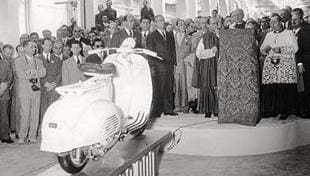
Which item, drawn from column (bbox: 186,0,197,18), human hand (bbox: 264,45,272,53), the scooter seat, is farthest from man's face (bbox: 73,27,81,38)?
column (bbox: 186,0,197,18)

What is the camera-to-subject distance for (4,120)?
6152mm

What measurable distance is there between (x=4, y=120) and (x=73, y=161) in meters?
3.67

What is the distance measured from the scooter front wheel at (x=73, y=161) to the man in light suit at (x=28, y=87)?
3307mm

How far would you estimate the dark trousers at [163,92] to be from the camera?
6664 mm

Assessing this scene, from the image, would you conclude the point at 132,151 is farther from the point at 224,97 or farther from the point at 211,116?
the point at 211,116

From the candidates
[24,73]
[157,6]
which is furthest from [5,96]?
[157,6]

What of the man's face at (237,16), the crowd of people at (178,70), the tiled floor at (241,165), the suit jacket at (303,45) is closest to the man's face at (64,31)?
the crowd of people at (178,70)

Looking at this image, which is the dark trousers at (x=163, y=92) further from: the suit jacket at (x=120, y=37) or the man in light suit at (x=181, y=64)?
the suit jacket at (x=120, y=37)

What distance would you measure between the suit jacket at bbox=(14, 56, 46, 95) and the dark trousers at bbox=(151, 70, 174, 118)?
1.72 meters

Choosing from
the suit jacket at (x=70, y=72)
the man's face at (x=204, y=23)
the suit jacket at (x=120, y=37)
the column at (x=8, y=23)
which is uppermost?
the column at (x=8, y=23)

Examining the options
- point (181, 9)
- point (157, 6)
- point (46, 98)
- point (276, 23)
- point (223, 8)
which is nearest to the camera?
point (276, 23)

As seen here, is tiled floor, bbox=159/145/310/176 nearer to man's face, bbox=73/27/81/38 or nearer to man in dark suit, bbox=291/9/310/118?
man in dark suit, bbox=291/9/310/118

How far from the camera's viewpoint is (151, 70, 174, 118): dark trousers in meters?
6.66

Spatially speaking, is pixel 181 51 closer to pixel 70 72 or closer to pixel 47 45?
pixel 70 72
